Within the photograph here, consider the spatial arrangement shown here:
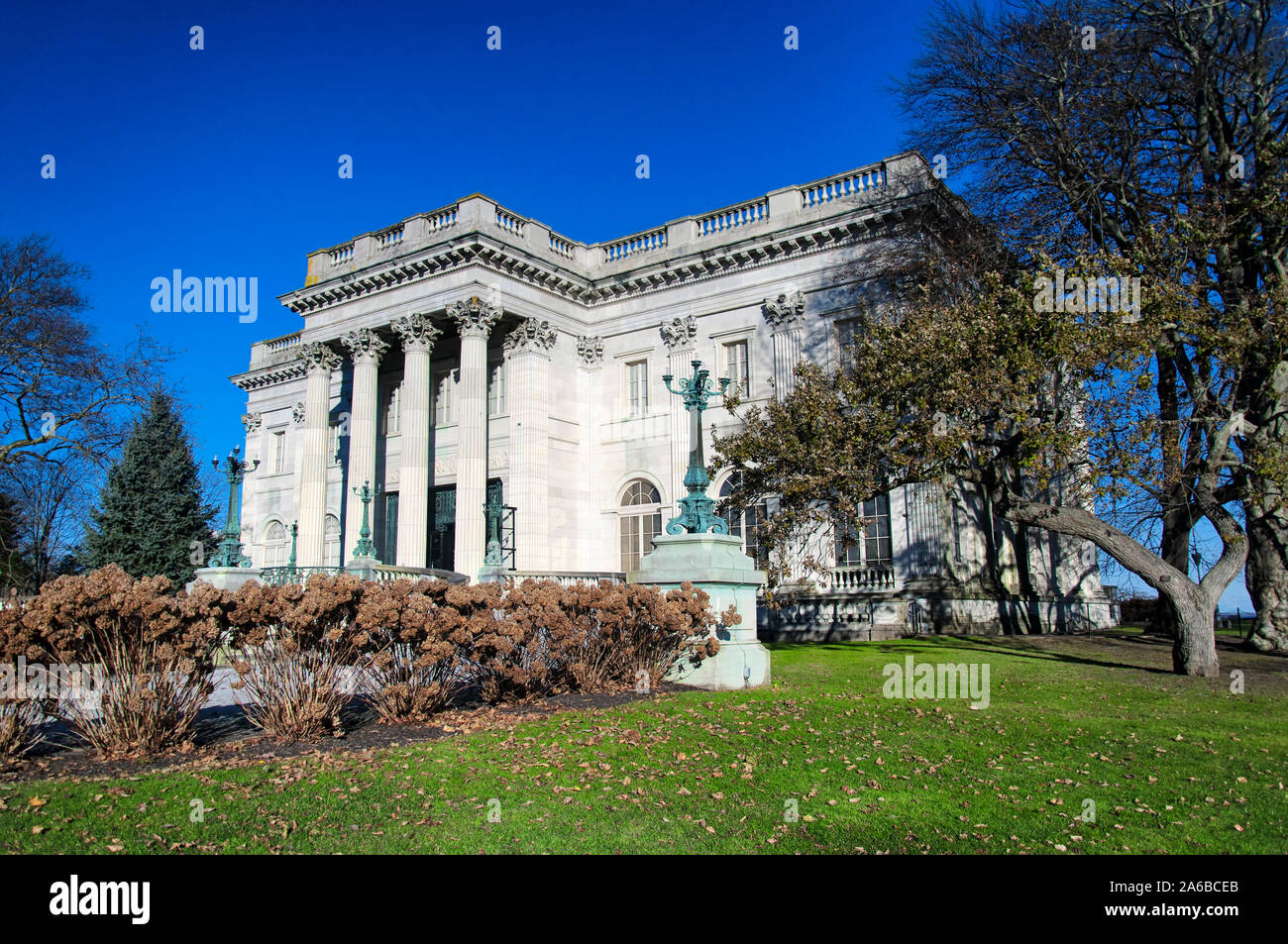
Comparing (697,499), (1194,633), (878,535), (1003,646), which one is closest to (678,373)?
(878,535)

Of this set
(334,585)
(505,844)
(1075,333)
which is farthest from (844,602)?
(505,844)

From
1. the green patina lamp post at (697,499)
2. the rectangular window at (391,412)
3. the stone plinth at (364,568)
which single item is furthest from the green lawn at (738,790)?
the rectangular window at (391,412)

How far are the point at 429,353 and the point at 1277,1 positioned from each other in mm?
26499

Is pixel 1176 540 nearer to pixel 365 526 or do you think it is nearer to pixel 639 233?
pixel 639 233

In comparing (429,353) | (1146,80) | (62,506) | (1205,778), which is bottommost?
(1205,778)

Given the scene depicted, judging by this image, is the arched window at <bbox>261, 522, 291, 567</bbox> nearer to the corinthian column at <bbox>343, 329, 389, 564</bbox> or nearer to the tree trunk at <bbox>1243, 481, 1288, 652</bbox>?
the corinthian column at <bbox>343, 329, 389, 564</bbox>

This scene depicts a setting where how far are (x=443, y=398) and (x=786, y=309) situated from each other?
550 inches

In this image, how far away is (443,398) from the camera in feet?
113

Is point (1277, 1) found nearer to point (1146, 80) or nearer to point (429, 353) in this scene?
point (1146, 80)

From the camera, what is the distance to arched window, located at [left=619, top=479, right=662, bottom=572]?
31.8 meters

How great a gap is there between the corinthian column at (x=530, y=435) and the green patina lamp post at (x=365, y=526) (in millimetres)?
4853

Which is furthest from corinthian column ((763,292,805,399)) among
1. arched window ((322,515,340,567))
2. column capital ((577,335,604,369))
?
arched window ((322,515,340,567))

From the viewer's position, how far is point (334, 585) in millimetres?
9234

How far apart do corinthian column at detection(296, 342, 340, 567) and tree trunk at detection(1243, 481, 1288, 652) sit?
29.0 metres
